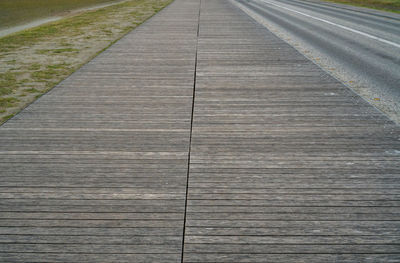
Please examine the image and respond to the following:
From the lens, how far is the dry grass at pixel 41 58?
6535 millimetres

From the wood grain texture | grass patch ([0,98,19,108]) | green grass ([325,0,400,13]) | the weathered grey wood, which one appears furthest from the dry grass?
green grass ([325,0,400,13])

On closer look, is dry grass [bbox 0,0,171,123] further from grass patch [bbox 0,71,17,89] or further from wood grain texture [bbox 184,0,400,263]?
wood grain texture [bbox 184,0,400,263]

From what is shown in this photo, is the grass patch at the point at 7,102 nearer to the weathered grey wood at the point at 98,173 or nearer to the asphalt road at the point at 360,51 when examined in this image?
the weathered grey wood at the point at 98,173

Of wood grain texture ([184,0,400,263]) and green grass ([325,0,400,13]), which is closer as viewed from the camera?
wood grain texture ([184,0,400,263])

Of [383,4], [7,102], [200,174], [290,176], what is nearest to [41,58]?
[7,102]

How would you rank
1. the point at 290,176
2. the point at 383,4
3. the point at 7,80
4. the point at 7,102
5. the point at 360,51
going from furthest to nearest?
the point at 383,4
the point at 360,51
the point at 7,80
the point at 7,102
the point at 290,176

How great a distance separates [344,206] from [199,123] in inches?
87.2

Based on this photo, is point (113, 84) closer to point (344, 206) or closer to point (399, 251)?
point (344, 206)

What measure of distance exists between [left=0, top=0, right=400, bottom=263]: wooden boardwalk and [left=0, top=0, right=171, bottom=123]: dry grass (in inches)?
38.9

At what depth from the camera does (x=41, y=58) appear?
9.73m

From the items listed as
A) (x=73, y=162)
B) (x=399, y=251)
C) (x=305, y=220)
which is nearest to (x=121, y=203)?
(x=73, y=162)

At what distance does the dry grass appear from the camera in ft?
21.4

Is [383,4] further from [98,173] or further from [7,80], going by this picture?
[98,173]

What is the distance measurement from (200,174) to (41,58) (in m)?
8.31
